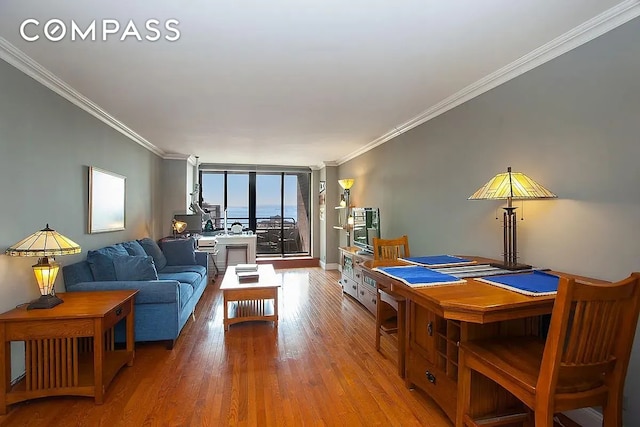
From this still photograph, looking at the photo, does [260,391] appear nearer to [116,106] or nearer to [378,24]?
[378,24]

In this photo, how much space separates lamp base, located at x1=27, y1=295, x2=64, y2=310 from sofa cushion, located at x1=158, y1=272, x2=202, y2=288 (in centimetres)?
156

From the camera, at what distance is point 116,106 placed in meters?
3.39

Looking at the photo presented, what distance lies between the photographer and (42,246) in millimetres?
2172

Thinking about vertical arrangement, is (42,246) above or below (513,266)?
above

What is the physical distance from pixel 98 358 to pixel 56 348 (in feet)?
0.97

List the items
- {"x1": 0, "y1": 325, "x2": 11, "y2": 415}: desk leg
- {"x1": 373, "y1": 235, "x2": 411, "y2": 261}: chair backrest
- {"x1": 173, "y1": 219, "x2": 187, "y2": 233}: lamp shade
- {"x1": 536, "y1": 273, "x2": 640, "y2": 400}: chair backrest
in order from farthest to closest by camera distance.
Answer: {"x1": 173, "y1": 219, "x2": 187, "y2": 233}: lamp shade
{"x1": 373, "y1": 235, "x2": 411, "y2": 261}: chair backrest
{"x1": 0, "y1": 325, "x2": 11, "y2": 415}: desk leg
{"x1": 536, "y1": 273, "x2": 640, "y2": 400}: chair backrest

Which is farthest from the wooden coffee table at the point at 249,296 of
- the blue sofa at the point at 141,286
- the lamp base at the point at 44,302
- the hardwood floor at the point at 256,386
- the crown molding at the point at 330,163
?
the crown molding at the point at 330,163

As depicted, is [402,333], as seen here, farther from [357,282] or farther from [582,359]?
[357,282]

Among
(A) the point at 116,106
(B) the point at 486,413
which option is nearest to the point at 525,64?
(B) the point at 486,413

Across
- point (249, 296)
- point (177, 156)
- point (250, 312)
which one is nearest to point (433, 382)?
point (249, 296)

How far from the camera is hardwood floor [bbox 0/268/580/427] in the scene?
6.74 feet

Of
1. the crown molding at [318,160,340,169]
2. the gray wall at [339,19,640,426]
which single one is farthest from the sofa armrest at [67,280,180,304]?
the crown molding at [318,160,340,169]

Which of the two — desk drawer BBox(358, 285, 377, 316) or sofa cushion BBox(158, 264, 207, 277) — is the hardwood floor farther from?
sofa cushion BBox(158, 264, 207, 277)

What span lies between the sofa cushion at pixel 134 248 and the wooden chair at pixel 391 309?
2.99m
